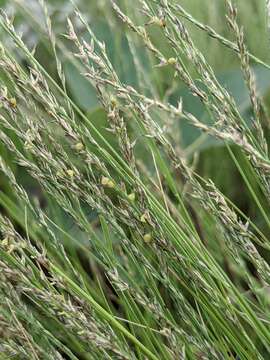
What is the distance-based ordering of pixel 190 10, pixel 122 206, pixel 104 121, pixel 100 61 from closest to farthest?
1. pixel 100 61
2. pixel 122 206
3. pixel 104 121
4. pixel 190 10

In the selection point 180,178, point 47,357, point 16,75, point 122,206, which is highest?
point 16,75

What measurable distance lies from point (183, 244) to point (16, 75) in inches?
13.7

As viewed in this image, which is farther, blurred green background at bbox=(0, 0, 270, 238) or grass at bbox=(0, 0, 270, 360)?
blurred green background at bbox=(0, 0, 270, 238)

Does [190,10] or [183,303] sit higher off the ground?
[190,10]

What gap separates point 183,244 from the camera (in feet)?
3.50

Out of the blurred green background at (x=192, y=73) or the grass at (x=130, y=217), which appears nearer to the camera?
the grass at (x=130, y=217)

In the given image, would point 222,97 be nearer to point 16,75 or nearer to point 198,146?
point 16,75

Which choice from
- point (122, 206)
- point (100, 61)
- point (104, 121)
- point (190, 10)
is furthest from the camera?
point (190, 10)

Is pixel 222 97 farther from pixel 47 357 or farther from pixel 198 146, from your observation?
pixel 198 146

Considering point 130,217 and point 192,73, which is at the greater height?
point 130,217

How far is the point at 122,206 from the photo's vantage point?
3.46 ft

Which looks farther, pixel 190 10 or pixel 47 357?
pixel 190 10

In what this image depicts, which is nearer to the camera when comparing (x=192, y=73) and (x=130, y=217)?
(x=130, y=217)

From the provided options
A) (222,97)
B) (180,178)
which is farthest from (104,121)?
(222,97)
